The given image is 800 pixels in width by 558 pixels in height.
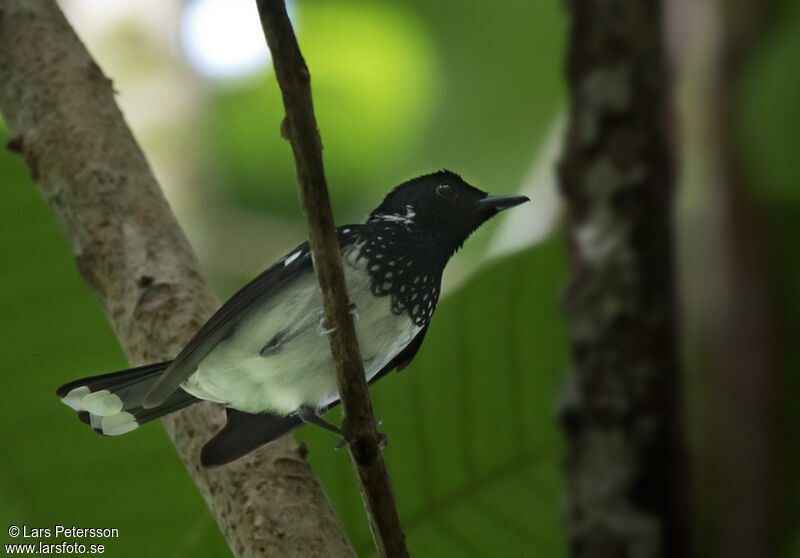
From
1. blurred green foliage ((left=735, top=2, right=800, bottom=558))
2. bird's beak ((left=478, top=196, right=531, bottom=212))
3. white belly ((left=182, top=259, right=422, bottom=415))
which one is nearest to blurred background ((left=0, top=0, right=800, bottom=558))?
blurred green foliage ((left=735, top=2, right=800, bottom=558))

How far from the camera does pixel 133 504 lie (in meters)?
2.00

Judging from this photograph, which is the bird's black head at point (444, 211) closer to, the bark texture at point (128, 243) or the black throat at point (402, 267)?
the black throat at point (402, 267)

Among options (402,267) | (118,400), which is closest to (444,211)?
(402,267)

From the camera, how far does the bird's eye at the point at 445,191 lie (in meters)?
1.84

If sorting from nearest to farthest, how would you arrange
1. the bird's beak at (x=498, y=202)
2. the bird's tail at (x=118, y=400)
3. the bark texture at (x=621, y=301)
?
the bark texture at (x=621, y=301) → the bird's tail at (x=118, y=400) → the bird's beak at (x=498, y=202)

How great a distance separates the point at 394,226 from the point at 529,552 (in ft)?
2.63

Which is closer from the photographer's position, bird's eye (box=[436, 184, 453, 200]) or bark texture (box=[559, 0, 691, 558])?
bark texture (box=[559, 0, 691, 558])

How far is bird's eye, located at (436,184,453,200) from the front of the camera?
72.4 inches

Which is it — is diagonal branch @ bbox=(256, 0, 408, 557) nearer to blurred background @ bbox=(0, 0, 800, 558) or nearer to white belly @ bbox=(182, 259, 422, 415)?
white belly @ bbox=(182, 259, 422, 415)

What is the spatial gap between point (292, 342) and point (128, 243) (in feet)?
1.27

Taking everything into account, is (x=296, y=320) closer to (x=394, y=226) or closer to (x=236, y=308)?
(x=236, y=308)

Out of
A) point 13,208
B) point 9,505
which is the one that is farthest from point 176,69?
point 9,505

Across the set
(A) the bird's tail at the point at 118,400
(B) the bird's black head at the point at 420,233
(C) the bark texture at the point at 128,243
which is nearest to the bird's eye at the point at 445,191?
(B) the bird's black head at the point at 420,233

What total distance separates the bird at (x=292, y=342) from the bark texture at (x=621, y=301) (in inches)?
7.0
